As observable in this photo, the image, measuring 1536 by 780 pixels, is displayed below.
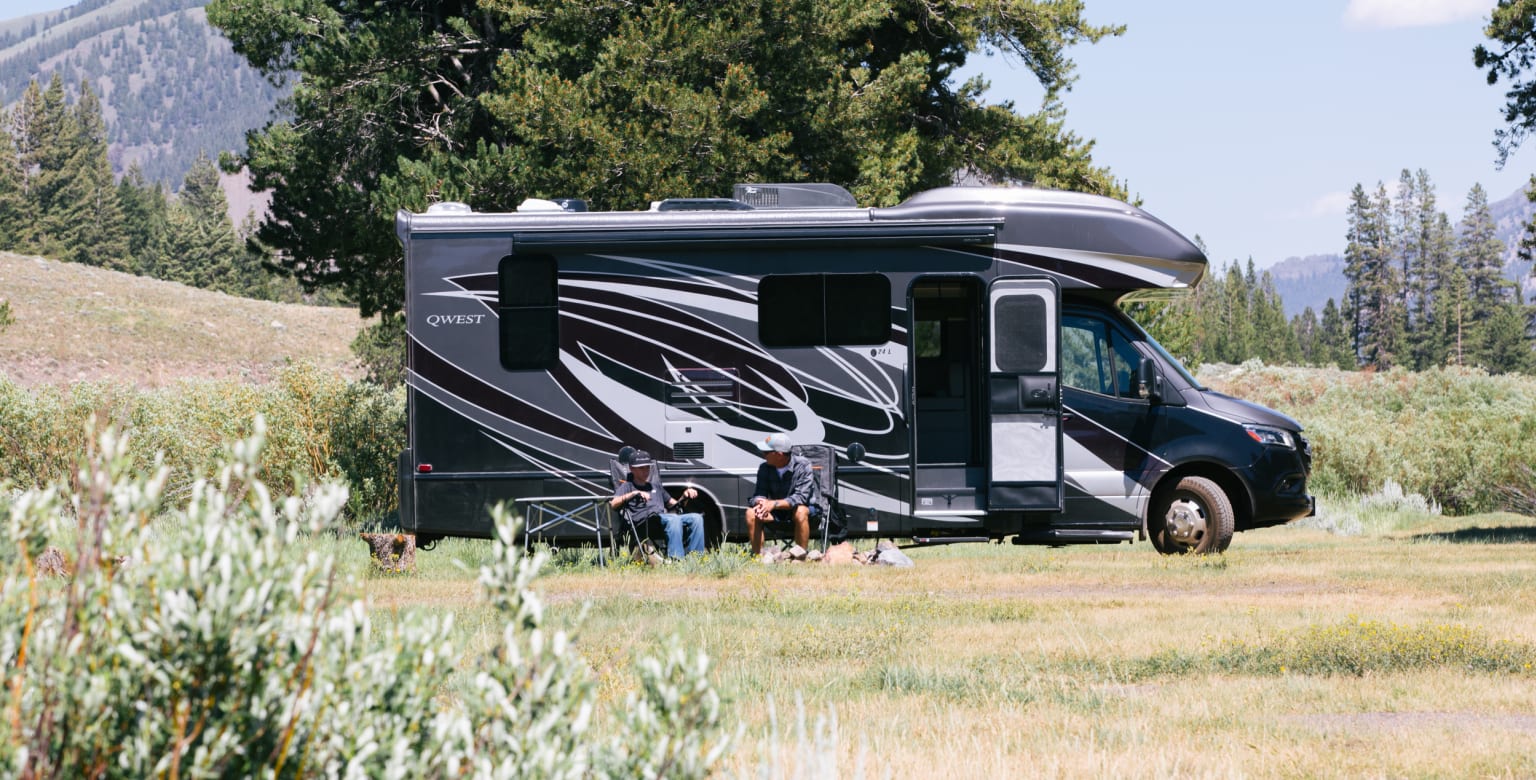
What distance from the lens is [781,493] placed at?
12562mm

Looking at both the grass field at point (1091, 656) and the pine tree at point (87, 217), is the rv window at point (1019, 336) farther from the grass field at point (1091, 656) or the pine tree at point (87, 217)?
the pine tree at point (87, 217)

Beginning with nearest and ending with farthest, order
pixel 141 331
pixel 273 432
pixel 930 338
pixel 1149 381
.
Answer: pixel 1149 381
pixel 930 338
pixel 273 432
pixel 141 331

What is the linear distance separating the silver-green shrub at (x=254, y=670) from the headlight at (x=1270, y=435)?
1055 cm

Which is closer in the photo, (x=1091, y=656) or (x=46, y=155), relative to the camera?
(x=1091, y=656)

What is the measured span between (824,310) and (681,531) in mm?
2139

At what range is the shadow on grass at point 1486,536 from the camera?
621 inches

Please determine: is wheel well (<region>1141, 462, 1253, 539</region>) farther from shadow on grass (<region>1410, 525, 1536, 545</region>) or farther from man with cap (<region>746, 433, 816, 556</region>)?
shadow on grass (<region>1410, 525, 1536, 545</region>)

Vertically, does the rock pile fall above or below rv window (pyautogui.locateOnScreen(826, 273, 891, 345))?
below

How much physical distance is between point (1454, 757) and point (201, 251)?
328 feet

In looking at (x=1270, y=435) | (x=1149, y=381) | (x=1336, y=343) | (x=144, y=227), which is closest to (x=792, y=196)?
(x=1149, y=381)

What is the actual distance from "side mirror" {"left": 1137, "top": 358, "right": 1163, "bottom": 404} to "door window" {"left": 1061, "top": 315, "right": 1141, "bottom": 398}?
0.07 metres

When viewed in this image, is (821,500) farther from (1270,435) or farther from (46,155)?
(46,155)

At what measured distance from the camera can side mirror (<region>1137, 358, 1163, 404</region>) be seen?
12.9 metres

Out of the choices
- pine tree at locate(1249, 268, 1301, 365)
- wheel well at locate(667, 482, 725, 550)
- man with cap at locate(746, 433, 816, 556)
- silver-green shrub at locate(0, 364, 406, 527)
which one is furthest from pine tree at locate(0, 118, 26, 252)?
pine tree at locate(1249, 268, 1301, 365)
